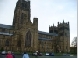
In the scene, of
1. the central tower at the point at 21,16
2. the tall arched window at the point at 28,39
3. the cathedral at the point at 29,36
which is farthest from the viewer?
the tall arched window at the point at 28,39

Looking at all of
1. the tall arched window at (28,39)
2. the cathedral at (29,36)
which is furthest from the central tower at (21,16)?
the tall arched window at (28,39)

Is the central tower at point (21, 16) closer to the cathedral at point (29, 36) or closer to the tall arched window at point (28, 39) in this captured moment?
the cathedral at point (29, 36)

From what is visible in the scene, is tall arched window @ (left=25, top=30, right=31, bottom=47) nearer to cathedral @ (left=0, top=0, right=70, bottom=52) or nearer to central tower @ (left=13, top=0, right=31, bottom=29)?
cathedral @ (left=0, top=0, right=70, bottom=52)

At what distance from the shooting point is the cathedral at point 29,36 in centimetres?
430

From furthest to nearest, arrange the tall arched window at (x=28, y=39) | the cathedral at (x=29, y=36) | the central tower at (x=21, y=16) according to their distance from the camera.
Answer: the tall arched window at (x=28, y=39) → the central tower at (x=21, y=16) → the cathedral at (x=29, y=36)

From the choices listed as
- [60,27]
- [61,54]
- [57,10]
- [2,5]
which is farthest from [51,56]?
[2,5]

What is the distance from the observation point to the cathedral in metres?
4.30

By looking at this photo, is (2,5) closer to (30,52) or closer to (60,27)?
(30,52)

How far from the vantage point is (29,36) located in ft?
16.4

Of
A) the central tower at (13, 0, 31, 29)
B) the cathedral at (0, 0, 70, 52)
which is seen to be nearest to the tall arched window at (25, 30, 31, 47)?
the cathedral at (0, 0, 70, 52)

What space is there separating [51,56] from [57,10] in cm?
100

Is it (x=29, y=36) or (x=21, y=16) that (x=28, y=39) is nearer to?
(x=29, y=36)

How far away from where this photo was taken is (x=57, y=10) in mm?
4090

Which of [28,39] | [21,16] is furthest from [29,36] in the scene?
[21,16]
